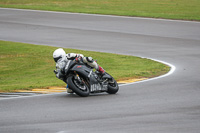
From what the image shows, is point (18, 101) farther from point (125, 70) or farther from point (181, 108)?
point (125, 70)

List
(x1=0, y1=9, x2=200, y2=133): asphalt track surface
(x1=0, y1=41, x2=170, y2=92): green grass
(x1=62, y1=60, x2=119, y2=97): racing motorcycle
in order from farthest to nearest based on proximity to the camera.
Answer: (x1=0, y1=41, x2=170, y2=92): green grass < (x1=62, y1=60, x2=119, y2=97): racing motorcycle < (x1=0, y1=9, x2=200, y2=133): asphalt track surface

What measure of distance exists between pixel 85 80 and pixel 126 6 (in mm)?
31263

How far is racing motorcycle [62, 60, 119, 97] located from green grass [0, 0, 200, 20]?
22.0 meters

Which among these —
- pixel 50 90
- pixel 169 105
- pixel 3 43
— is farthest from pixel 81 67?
pixel 3 43

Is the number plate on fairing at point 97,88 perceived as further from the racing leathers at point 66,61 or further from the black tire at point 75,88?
the racing leathers at point 66,61

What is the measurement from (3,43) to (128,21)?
35.8 feet

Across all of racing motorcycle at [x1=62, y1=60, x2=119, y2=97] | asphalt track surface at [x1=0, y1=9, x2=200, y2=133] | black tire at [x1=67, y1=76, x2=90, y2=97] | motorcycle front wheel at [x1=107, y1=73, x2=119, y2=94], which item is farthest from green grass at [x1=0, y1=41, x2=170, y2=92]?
motorcycle front wheel at [x1=107, y1=73, x2=119, y2=94]

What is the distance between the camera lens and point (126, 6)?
136 feet

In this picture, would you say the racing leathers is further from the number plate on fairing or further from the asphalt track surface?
the asphalt track surface

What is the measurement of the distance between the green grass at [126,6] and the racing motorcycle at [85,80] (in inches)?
867

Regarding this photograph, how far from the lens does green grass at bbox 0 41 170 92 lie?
Result: 1407cm

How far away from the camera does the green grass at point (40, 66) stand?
14.1 metres

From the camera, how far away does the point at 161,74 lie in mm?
14523

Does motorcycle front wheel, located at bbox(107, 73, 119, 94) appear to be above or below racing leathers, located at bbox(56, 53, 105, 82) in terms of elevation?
below
